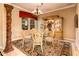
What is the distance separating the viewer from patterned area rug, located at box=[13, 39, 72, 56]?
206 cm

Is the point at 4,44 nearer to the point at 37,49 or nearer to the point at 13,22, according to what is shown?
the point at 13,22

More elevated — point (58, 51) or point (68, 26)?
point (68, 26)

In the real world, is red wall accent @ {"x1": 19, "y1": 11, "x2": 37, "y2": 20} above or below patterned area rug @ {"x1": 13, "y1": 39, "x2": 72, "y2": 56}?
above

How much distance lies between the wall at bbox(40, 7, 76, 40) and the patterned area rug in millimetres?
162

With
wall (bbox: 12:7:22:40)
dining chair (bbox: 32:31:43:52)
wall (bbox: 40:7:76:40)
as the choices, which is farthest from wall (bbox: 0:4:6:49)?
wall (bbox: 40:7:76:40)

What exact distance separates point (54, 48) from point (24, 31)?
0.63 m

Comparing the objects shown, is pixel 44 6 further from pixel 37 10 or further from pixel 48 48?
pixel 48 48

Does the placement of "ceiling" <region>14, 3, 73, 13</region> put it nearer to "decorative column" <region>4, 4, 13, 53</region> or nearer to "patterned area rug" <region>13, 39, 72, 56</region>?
"decorative column" <region>4, 4, 13, 53</region>

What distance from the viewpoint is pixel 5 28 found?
202cm

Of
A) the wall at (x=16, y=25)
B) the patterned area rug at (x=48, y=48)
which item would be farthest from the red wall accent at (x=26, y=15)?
the patterned area rug at (x=48, y=48)

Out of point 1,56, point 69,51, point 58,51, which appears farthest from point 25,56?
point 69,51

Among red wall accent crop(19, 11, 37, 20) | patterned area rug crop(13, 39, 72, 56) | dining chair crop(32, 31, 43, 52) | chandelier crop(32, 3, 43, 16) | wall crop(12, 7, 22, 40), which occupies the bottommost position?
patterned area rug crop(13, 39, 72, 56)

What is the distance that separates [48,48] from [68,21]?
0.61 meters

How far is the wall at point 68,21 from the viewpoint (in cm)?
201
